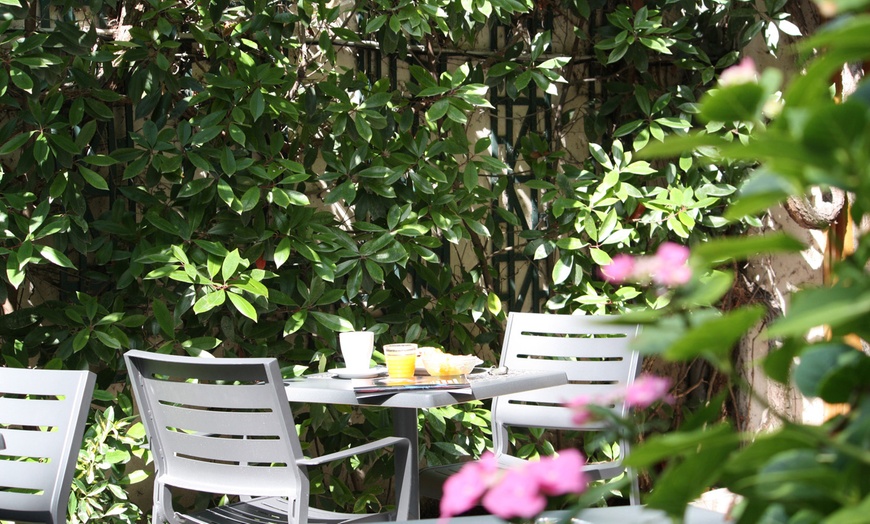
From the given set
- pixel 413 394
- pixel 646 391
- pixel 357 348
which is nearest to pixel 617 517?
pixel 646 391

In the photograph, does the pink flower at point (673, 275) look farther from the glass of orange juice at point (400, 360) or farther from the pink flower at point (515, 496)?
the glass of orange juice at point (400, 360)

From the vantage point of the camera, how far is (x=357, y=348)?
8.97 ft

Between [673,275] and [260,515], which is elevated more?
[673,275]

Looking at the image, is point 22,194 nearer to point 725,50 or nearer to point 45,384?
point 45,384

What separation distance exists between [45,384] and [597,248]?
2.17 meters

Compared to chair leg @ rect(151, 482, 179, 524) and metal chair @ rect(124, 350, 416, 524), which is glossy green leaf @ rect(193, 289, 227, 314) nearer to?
metal chair @ rect(124, 350, 416, 524)

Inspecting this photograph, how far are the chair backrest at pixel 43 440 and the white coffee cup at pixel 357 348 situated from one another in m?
0.70

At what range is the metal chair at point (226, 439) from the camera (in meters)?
2.25

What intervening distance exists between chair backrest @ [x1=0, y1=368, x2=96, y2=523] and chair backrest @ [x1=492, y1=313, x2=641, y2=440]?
1422 mm

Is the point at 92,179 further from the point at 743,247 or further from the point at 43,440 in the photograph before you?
the point at 743,247

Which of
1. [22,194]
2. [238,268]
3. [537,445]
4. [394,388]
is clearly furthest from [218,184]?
[537,445]

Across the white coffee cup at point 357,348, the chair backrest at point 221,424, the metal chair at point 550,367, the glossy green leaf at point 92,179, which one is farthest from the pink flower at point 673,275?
the glossy green leaf at point 92,179

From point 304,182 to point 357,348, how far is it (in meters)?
1.11

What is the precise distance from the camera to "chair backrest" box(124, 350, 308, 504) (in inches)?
88.3
